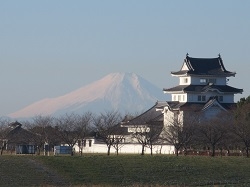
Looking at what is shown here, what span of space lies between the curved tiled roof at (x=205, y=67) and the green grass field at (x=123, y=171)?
28.9 m

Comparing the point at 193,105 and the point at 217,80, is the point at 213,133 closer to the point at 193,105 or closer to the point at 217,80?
the point at 193,105

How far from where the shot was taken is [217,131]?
62156mm

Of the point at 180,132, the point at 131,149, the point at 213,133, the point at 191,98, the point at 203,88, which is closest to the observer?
the point at 213,133

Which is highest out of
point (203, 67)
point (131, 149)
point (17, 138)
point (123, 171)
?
point (203, 67)

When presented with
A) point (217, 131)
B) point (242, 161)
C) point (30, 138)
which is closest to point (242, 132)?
point (217, 131)

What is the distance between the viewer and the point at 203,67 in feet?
270

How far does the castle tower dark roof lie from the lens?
A: 268ft

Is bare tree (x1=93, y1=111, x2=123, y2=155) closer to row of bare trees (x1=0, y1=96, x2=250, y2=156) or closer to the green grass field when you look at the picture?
row of bare trees (x1=0, y1=96, x2=250, y2=156)

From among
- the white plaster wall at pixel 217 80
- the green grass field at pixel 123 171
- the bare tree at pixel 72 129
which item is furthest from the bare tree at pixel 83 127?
the green grass field at pixel 123 171

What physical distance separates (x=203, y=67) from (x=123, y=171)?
3722 cm

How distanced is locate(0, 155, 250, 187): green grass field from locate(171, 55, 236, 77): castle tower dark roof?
1138 inches

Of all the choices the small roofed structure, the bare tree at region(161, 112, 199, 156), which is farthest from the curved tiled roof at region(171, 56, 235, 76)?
the small roofed structure

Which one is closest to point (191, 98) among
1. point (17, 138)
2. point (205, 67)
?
point (205, 67)

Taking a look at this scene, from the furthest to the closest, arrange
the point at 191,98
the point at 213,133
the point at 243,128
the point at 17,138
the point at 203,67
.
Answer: the point at 203,67 → the point at 191,98 → the point at 17,138 → the point at 213,133 → the point at 243,128
